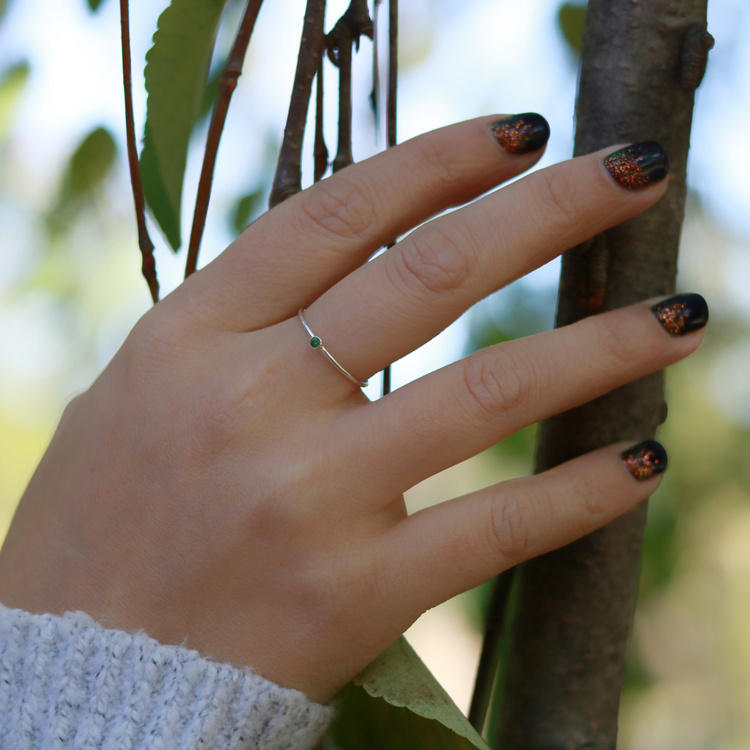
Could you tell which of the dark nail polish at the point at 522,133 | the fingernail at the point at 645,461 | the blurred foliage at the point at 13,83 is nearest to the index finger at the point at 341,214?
the dark nail polish at the point at 522,133

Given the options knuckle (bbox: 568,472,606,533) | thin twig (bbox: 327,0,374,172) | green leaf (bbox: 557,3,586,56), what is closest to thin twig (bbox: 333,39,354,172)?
thin twig (bbox: 327,0,374,172)

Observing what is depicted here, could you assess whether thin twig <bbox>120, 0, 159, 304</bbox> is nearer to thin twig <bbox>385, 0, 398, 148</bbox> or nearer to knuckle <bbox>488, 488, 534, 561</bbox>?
thin twig <bbox>385, 0, 398, 148</bbox>

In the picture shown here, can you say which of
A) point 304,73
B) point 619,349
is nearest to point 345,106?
point 304,73

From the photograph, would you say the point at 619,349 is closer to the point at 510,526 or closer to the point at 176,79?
the point at 510,526

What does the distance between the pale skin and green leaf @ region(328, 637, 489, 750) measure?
2 centimetres

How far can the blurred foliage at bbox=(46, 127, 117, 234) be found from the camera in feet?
2.80

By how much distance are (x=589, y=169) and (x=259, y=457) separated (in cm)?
29

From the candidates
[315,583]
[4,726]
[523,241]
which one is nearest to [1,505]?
[4,726]

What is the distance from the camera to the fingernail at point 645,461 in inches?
17.4

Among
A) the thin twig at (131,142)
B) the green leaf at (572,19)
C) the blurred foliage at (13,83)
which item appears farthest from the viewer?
the blurred foliage at (13,83)

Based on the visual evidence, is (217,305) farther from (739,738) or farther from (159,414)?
(739,738)

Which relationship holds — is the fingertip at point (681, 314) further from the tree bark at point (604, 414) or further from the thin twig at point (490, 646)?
the thin twig at point (490, 646)

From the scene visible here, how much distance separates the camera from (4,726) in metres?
0.41

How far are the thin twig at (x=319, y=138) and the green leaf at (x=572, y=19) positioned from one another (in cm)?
41
